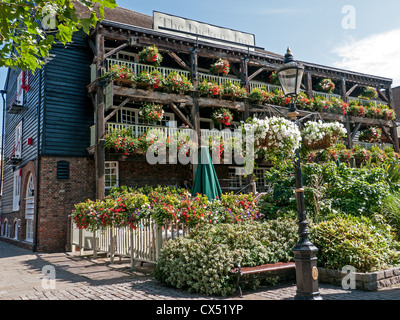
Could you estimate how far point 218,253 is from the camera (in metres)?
5.82

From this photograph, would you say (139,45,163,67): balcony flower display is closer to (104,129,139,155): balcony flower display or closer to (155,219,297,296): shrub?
(104,129,139,155): balcony flower display

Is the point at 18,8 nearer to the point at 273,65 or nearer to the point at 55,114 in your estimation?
the point at 55,114

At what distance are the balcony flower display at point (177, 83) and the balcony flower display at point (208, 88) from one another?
51 centimetres

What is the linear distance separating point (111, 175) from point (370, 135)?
16173mm

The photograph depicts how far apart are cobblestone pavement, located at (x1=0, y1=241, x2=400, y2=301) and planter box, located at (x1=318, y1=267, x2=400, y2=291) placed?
15cm

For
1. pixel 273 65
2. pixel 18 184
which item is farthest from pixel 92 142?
pixel 273 65

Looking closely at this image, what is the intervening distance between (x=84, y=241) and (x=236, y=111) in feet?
32.8

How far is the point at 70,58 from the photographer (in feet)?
48.4

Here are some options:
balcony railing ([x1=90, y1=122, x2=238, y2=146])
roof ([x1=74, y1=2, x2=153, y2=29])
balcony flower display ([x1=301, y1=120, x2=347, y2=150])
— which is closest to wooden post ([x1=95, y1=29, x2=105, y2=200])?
balcony railing ([x1=90, y1=122, x2=238, y2=146])

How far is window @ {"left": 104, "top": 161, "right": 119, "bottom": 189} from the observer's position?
14.6 meters

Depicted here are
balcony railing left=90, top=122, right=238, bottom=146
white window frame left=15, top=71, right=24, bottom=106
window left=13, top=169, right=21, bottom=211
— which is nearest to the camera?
balcony railing left=90, top=122, right=238, bottom=146

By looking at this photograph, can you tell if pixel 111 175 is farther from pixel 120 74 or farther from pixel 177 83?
pixel 177 83

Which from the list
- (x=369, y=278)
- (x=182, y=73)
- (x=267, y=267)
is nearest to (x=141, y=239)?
(x=267, y=267)

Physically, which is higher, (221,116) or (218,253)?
(221,116)
